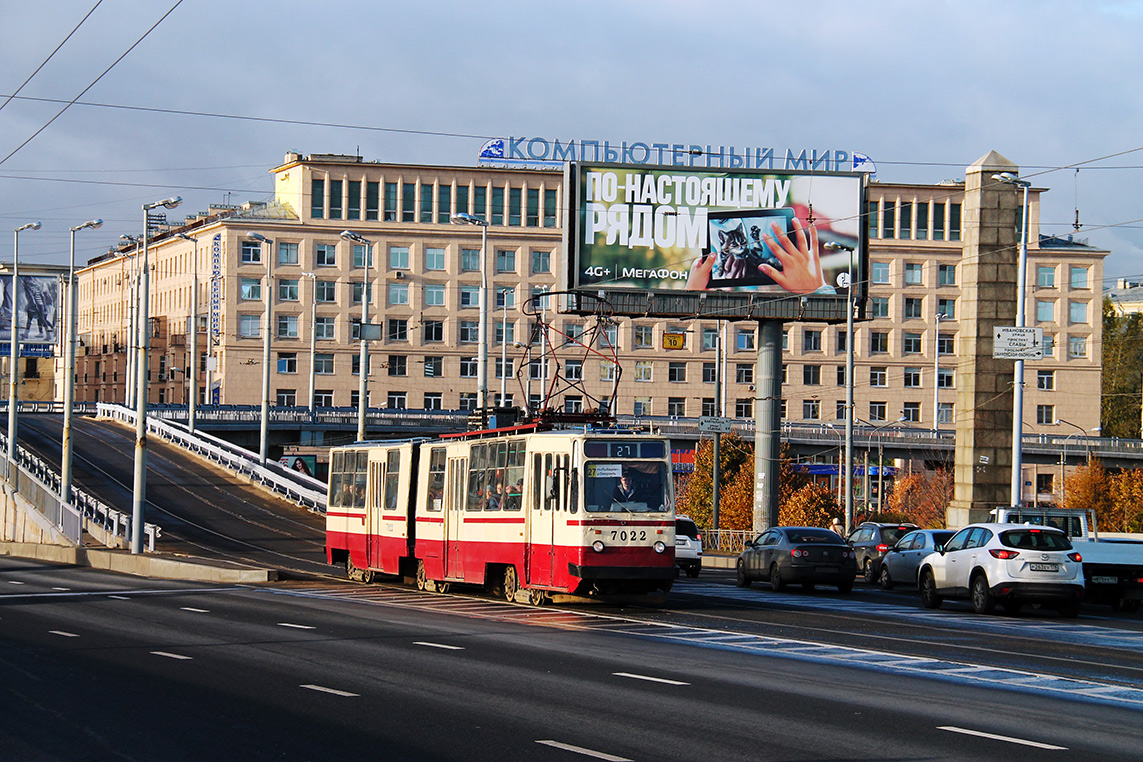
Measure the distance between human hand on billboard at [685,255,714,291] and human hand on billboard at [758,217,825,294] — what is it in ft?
6.16

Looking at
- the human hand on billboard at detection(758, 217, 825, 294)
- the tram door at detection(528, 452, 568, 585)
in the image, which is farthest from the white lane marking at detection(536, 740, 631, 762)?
the human hand on billboard at detection(758, 217, 825, 294)

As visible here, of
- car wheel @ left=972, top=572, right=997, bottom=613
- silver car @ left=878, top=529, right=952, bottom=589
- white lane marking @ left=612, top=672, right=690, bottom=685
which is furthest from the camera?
silver car @ left=878, top=529, right=952, bottom=589

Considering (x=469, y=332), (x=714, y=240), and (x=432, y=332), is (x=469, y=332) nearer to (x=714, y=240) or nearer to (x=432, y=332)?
(x=432, y=332)

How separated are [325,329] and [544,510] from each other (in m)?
79.1

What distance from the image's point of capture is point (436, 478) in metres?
27.2

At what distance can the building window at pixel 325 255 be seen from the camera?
9883cm

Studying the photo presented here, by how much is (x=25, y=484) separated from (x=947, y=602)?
124ft

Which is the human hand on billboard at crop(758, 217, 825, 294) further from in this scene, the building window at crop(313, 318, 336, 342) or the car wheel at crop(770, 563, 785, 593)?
the building window at crop(313, 318, 336, 342)

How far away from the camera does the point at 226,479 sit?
208 ft

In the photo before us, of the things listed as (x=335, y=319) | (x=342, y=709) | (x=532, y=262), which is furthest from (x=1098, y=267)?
(x=342, y=709)

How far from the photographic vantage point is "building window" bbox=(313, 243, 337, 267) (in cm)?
9883

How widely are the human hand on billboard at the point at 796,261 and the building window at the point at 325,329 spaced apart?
55397mm

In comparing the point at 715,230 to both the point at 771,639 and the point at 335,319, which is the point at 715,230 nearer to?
the point at 771,639

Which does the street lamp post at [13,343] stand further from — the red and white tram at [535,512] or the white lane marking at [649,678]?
the white lane marking at [649,678]
